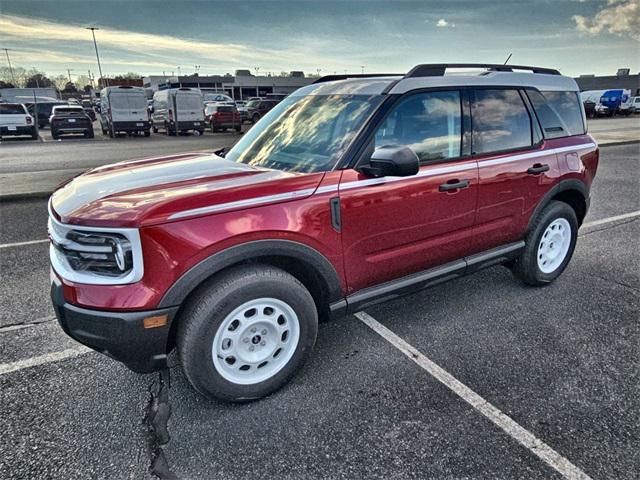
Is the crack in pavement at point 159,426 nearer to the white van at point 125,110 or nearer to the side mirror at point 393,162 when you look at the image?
the side mirror at point 393,162

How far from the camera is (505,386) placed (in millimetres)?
2641

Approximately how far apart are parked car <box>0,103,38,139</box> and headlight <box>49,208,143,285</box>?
69.7 feet

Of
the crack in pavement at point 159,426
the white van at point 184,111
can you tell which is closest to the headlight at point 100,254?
the crack in pavement at point 159,426

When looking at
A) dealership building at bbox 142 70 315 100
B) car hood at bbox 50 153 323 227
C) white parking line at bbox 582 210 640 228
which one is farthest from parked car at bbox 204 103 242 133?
dealership building at bbox 142 70 315 100

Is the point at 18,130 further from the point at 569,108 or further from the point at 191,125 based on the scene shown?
the point at 569,108

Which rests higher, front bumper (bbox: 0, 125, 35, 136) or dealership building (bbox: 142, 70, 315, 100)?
dealership building (bbox: 142, 70, 315, 100)

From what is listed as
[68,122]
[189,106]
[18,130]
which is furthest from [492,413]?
[18,130]

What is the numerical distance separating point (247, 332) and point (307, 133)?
1.44m

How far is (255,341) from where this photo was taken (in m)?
2.52

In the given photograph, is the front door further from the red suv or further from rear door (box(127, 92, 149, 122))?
rear door (box(127, 92, 149, 122))

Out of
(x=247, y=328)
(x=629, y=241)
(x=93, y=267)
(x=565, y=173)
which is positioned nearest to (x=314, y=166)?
(x=247, y=328)

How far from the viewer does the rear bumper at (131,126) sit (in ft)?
67.8

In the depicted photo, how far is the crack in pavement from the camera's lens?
2.06m

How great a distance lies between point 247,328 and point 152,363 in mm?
522
